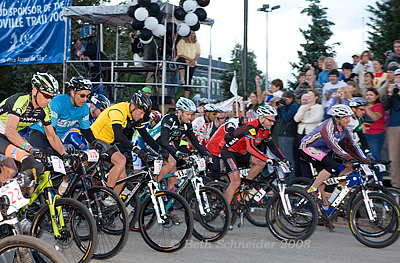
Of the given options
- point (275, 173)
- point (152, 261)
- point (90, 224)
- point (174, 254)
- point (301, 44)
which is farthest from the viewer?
point (301, 44)

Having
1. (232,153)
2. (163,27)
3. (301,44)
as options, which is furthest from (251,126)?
(301,44)

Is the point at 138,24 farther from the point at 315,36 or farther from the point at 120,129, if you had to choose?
the point at 315,36

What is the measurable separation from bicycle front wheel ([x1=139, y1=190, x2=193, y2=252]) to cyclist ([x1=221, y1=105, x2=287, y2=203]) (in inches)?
70.7

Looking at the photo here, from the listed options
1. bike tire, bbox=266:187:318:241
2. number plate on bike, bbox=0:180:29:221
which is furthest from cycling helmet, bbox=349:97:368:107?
number plate on bike, bbox=0:180:29:221

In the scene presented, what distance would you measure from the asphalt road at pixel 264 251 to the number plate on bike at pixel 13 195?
220 centimetres

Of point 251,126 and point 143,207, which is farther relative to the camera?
point 251,126

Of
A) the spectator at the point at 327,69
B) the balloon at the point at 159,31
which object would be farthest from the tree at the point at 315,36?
the spectator at the point at 327,69

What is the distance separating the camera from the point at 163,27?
41.9ft

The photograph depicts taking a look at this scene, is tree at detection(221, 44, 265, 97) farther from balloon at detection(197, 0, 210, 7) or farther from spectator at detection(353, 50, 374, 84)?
spectator at detection(353, 50, 374, 84)

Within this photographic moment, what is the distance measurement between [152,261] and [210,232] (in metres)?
1.48

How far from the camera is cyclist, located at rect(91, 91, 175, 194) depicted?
6613 millimetres

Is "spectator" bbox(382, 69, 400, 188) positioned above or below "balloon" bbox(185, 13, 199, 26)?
below

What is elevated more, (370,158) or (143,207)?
(370,158)

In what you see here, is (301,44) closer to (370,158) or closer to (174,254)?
(370,158)
